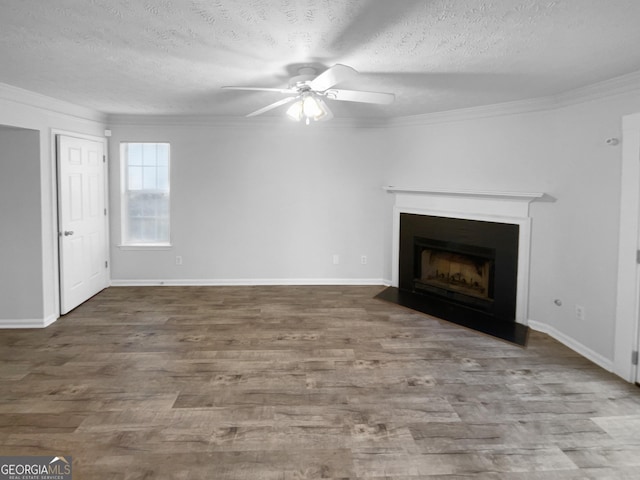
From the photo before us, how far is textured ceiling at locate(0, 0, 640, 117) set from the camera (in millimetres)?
2127

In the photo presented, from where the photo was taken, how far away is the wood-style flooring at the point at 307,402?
7.61ft

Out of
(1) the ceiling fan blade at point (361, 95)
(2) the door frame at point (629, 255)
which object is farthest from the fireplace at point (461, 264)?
(1) the ceiling fan blade at point (361, 95)

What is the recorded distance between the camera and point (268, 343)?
399 centimetres

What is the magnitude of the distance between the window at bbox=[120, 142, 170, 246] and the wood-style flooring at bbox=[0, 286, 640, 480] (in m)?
1.65

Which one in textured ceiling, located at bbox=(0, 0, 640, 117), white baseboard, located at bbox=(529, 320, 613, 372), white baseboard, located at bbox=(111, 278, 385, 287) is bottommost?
white baseboard, located at bbox=(529, 320, 613, 372)

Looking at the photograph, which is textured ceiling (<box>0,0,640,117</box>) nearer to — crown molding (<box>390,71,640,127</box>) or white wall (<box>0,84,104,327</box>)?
crown molding (<box>390,71,640,127</box>)

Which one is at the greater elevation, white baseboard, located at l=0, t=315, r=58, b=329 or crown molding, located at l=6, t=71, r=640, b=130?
crown molding, located at l=6, t=71, r=640, b=130

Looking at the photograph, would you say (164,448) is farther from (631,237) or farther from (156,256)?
(156,256)

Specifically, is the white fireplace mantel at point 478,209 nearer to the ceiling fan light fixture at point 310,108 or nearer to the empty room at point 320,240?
the empty room at point 320,240

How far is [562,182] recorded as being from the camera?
13.4ft

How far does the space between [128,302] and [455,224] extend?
4.02 meters

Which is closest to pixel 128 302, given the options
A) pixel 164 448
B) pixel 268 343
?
pixel 268 343

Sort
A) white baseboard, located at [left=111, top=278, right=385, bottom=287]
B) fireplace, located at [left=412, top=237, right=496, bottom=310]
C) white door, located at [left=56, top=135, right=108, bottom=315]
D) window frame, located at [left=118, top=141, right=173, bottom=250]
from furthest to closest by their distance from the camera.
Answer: white baseboard, located at [left=111, top=278, right=385, bottom=287] → window frame, located at [left=118, top=141, right=173, bottom=250] → fireplace, located at [left=412, top=237, right=496, bottom=310] → white door, located at [left=56, top=135, right=108, bottom=315]

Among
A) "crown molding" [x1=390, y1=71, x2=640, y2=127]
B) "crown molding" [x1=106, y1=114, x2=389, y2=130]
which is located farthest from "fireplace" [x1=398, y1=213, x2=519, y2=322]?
"crown molding" [x1=106, y1=114, x2=389, y2=130]
